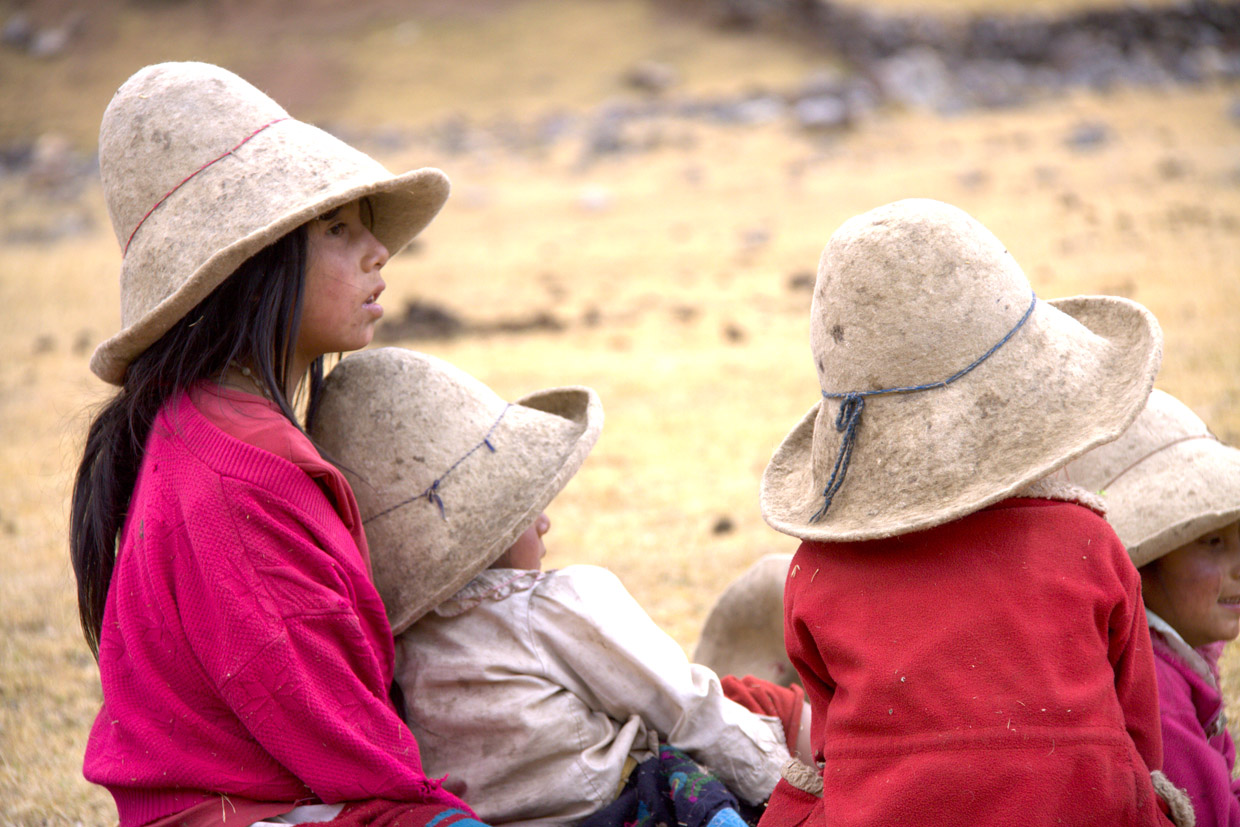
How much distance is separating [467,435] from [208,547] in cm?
63

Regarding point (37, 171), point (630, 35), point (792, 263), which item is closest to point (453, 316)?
point (792, 263)

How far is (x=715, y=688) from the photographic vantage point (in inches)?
90.7

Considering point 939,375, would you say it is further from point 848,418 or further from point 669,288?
point 669,288

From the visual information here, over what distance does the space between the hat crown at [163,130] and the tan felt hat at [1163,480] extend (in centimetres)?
188

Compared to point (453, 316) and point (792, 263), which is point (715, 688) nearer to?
point (453, 316)

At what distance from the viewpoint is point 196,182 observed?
6.53 feet

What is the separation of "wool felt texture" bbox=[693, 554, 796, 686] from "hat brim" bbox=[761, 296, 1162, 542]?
1163mm

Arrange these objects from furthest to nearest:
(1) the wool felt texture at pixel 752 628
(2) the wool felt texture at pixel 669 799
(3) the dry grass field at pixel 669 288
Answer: (3) the dry grass field at pixel 669 288, (1) the wool felt texture at pixel 752 628, (2) the wool felt texture at pixel 669 799

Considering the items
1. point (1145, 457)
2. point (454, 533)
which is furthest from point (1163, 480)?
point (454, 533)

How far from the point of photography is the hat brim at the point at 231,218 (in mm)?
1918

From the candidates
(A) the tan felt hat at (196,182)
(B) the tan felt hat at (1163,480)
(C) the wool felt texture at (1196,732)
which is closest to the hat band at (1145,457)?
(B) the tan felt hat at (1163,480)

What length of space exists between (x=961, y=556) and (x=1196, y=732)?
934mm

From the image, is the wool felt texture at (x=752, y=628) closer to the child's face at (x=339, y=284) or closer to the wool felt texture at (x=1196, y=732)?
the wool felt texture at (x=1196, y=732)

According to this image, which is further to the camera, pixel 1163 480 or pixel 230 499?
pixel 1163 480
